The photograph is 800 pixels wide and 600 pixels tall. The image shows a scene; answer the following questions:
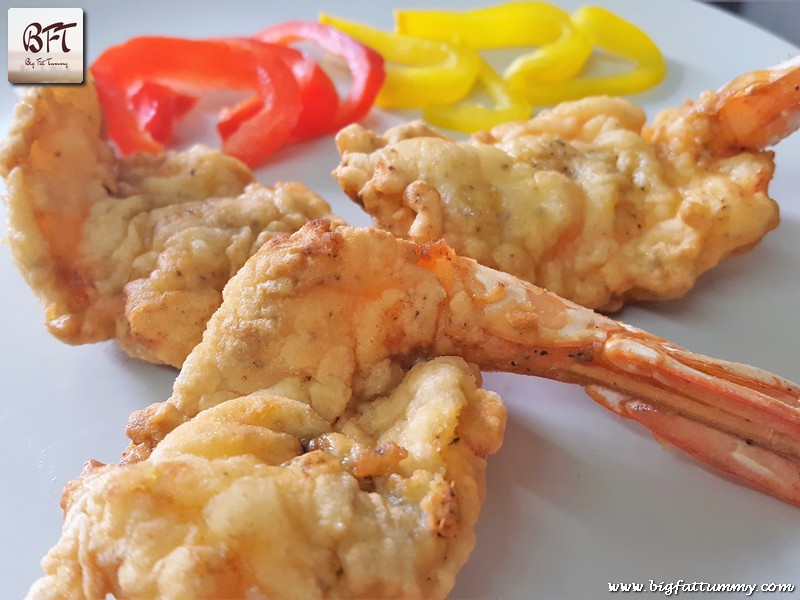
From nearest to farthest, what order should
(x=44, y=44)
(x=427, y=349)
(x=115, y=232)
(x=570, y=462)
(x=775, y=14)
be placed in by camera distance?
(x=427, y=349)
(x=570, y=462)
(x=115, y=232)
(x=44, y=44)
(x=775, y=14)

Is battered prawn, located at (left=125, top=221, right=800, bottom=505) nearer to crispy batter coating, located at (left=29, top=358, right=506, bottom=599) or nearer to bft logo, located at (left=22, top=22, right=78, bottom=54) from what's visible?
crispy batter coating, located at (left=29, top=358, right=506, bottom=599)

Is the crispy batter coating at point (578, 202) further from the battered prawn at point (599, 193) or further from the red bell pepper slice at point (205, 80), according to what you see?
the red bell pepper slice at point (205, 80)

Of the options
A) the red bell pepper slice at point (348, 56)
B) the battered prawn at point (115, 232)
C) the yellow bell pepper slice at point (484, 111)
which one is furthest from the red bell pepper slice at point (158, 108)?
the yellow bell pepper slice at point (484, 111)

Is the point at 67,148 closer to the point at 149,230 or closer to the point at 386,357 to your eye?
the point at 149,230

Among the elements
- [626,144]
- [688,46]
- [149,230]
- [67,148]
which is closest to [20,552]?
[149,230]

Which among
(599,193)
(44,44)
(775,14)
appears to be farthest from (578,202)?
(775,14)

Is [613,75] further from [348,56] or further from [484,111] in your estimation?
[348,56]
